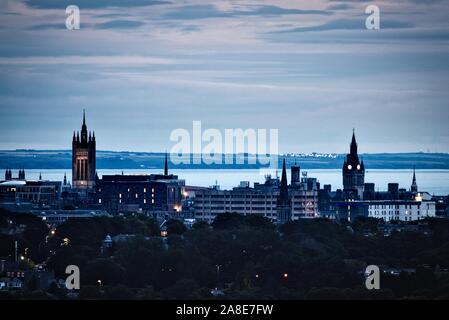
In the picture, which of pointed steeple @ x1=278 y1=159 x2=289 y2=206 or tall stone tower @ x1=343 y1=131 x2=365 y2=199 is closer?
pointed steeple @ x1=278 y1=159 x2=289 y2=206

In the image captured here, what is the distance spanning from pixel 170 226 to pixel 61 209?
27012mm

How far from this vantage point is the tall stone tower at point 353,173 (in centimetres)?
15162

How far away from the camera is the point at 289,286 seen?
212 ft

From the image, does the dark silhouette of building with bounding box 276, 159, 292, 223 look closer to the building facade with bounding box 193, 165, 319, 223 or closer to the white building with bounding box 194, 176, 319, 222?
the building facade with bounding box 193, 165, 319, 223

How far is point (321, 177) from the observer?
181875 mm

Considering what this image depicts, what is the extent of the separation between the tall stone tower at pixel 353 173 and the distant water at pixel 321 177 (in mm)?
5048

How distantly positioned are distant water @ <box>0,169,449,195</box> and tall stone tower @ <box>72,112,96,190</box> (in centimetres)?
583

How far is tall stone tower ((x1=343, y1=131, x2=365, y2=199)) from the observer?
151625 millimetres

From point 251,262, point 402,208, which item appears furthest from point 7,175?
point 251,262

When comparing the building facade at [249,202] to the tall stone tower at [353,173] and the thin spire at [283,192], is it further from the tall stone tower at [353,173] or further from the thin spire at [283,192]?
the tall stone tower at [353,173]

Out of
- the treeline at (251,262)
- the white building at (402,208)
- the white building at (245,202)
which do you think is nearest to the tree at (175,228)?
the treeline at (251,262)

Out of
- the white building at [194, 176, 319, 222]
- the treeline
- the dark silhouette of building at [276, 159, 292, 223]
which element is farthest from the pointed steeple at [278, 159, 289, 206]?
the treeline
